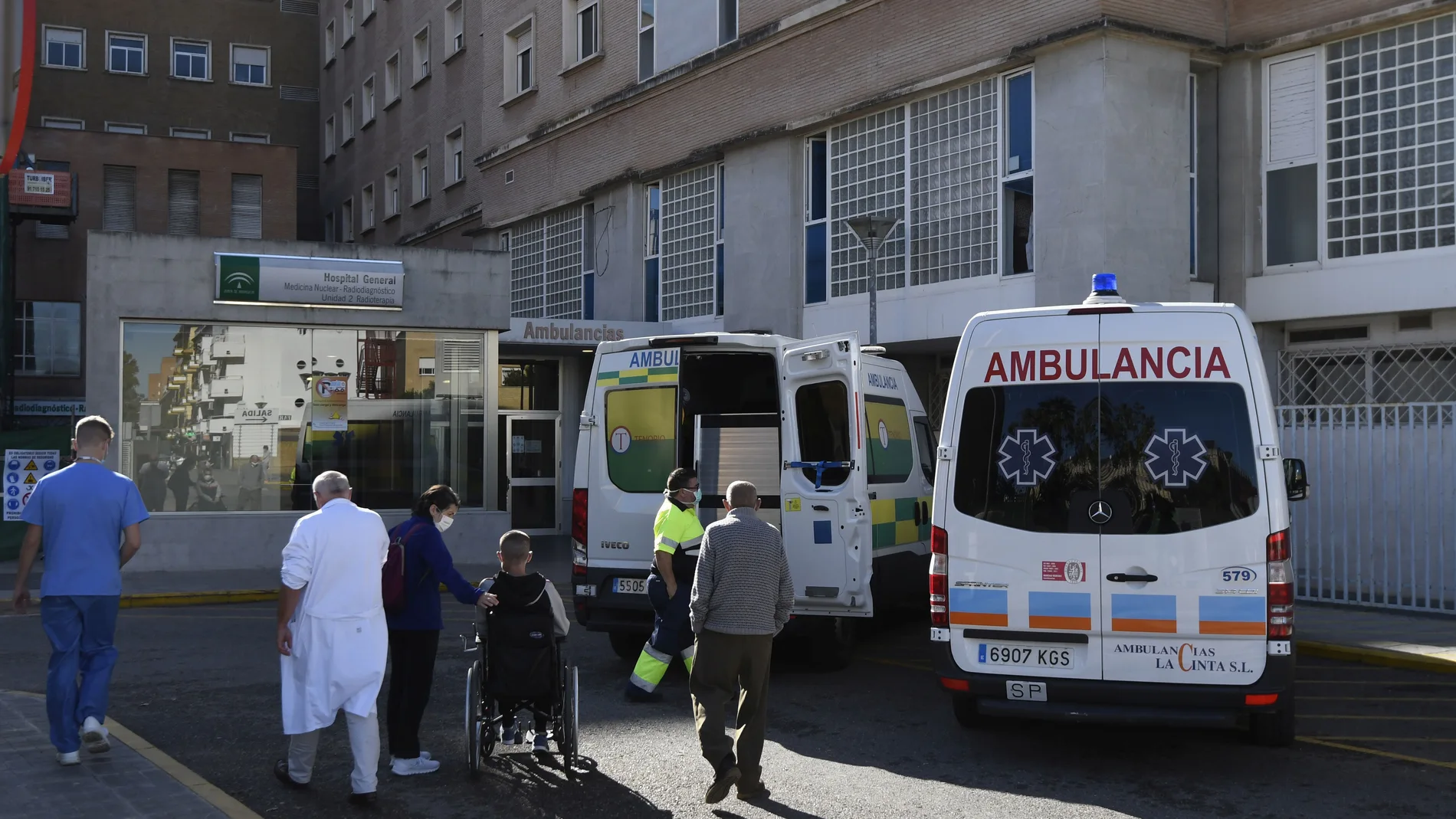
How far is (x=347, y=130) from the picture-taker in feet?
133

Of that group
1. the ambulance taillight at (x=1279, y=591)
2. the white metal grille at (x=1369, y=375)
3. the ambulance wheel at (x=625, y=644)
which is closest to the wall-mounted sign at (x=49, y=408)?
the ambulance wheel at (x=625, y=644)

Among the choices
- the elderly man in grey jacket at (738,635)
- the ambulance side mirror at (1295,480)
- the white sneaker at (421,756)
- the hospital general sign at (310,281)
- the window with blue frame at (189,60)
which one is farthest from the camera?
the window with blue frame at (189,60)

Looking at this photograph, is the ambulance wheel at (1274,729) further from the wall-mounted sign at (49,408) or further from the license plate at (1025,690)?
the wall-mounted sign at (49,408)

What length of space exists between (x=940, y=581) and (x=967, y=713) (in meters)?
0.92

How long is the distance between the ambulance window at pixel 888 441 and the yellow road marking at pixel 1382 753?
3.66m

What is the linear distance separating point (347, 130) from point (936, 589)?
36.6 m

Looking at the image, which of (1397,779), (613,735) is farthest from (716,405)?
(1397,779)

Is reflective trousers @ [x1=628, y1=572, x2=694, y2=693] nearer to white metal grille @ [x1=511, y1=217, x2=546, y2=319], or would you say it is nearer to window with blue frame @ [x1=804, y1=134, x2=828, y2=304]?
window with blue frame @ [x1=804, y1=134, x2=828, y2=304]

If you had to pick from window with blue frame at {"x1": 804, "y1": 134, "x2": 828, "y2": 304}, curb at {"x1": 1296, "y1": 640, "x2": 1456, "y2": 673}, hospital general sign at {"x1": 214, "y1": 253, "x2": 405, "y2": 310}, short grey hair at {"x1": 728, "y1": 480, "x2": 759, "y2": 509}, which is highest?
window with blue frame at {"x1": 804, "y1": 134, "x2": 828, "y2": 304}

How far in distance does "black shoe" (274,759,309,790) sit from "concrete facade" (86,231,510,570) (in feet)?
37.3

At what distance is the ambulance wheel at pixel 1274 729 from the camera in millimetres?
7293

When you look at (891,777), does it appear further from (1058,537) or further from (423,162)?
(423,162)

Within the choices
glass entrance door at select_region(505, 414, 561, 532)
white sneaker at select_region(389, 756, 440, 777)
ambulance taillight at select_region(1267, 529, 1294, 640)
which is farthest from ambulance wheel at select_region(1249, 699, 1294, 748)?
glass entrance door at select_region(505, 414, 561, 532)

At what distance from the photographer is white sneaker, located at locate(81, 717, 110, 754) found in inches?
283
